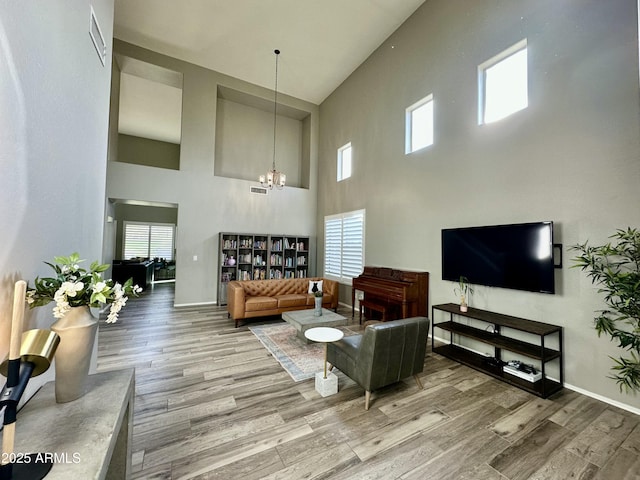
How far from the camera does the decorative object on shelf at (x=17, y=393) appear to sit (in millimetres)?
862

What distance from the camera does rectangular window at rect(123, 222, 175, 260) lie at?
996cm

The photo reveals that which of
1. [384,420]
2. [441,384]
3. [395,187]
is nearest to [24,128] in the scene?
[384,420]

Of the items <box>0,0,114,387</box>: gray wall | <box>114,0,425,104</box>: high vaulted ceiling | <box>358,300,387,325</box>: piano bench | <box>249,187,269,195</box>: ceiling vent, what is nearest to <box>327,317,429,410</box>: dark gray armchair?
<box>358,300,387,325</box>: piano bench

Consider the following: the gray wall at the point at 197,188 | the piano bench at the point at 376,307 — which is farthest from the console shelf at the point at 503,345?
the gray wall at the point at 197,188

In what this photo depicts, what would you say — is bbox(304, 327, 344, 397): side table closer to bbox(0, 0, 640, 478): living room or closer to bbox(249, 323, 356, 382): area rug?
bbox(249, 323, 356, 382): area rug

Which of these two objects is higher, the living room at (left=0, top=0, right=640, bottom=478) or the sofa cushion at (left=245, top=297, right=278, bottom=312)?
the living room at (left=0, top=0, right=640, bottom=478)

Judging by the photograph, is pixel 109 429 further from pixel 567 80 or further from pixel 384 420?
pixel 567 80

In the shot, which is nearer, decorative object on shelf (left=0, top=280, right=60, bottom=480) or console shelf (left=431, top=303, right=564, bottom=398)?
decorative object on shelf (left=0, top=280, right=60, bottom=480)

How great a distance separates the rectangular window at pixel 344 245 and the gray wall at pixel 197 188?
1.86 metres

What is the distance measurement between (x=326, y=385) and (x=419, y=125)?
4.52m

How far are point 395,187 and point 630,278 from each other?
135 inches

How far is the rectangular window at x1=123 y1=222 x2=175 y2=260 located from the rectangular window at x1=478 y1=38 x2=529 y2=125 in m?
11.1

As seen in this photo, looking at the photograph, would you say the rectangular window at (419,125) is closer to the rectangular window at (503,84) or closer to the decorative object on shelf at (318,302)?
the rectangular window at (503,84)

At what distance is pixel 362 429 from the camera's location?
215 centimetres
